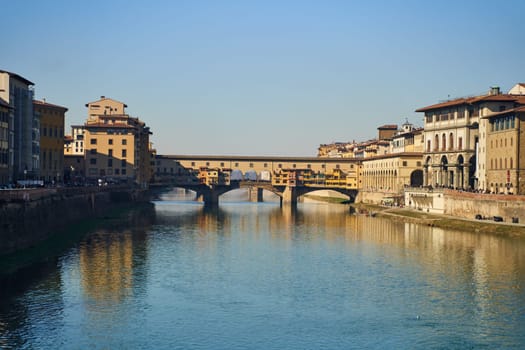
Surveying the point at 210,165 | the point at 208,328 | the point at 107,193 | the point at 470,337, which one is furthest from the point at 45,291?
the point at 210,165

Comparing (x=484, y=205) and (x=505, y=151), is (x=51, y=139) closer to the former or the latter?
(x=484, y=205)

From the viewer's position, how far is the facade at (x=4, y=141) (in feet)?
258

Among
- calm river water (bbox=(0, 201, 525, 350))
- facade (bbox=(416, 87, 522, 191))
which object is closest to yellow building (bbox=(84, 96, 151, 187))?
facade (bbox=(416, 87, 522, 191))

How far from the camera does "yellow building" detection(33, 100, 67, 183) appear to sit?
107m

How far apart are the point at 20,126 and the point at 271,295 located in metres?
56.9

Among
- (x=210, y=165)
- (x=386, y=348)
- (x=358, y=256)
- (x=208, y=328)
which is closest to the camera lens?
(x=386, y=348)

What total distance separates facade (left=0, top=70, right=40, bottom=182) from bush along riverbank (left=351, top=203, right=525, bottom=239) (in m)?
52.8

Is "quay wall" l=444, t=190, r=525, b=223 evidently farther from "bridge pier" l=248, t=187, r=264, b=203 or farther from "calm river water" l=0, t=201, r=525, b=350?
"bridge pier" l=248, t=187, r=264, b=203

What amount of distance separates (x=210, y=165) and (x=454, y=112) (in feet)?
220

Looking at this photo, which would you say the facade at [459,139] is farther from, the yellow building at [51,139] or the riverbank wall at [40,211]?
the yellow building at [51,139]

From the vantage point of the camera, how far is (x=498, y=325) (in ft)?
132

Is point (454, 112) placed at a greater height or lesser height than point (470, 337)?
greater

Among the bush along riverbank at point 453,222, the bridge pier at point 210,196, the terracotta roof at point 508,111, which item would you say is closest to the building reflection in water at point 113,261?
the bush along riverbank at point 453,222

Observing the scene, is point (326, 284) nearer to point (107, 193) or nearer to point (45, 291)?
point (45, 291)
